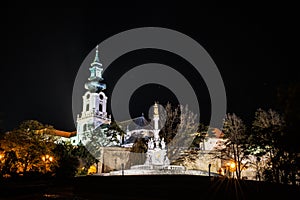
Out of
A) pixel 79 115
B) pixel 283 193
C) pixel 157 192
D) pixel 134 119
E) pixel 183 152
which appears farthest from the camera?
pixel 79 115

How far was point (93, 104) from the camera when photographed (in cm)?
8319

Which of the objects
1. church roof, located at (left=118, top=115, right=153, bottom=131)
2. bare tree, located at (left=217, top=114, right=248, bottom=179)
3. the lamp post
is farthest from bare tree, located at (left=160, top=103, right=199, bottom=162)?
church roof, located at (left=118, top=115, right=153, bottom=131)

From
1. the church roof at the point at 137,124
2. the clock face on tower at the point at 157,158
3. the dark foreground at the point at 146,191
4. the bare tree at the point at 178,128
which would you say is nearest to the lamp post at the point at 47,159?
the dark foreground at the point at 146,191

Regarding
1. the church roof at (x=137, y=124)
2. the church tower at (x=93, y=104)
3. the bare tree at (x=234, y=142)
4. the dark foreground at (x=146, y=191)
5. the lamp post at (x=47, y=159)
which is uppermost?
the church tower at (x=93, y=104)

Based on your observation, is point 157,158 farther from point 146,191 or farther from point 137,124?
point 137,124

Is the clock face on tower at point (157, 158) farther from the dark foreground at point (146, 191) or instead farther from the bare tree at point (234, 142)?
the dark foreground at point (146, 191)

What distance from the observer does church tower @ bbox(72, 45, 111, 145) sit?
83062mm

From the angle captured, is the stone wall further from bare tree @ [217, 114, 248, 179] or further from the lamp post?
bare tree @ [217, 114, 248, 179]

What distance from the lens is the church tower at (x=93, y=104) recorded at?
83.1 metres

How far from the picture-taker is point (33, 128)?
3366 centimetres

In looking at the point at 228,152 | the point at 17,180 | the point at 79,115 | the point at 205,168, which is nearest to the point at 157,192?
the point at 17,180

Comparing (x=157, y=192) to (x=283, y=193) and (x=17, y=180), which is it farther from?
(x=17, y=180)

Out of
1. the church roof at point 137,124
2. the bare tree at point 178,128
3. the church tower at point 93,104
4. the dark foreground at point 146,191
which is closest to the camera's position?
the dark foreground at point 146,191

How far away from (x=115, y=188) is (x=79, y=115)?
73430 millimetres
